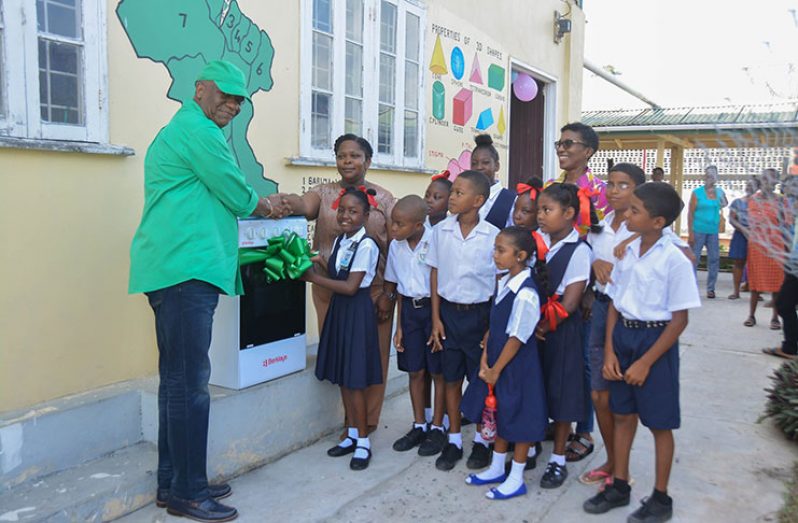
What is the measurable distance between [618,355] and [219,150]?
2.02 metres

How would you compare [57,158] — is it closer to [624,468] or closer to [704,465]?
[624,468]

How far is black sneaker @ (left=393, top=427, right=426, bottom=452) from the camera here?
3.88 metres

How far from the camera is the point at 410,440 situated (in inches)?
154

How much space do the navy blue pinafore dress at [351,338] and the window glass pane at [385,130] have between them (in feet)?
7.39

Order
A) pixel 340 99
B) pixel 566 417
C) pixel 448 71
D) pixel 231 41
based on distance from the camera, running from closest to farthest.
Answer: pixel 566 417 < pixel 231 41 < pixel 340 99 < pixel 448 71

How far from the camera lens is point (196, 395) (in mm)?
2957

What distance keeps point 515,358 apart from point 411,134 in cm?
341

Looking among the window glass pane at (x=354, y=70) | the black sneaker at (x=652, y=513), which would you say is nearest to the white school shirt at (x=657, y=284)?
the black sneaker at (x=652, y=513)

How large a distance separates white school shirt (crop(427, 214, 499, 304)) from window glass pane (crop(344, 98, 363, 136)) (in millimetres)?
2076

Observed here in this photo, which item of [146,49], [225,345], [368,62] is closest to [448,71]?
[368,62]

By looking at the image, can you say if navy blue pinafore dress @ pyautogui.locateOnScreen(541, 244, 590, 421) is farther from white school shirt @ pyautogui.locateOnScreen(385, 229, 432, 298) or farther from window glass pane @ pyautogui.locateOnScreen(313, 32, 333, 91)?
window glass pane @ pyautogui.locateOnScreen(313, 32, 333, 91)

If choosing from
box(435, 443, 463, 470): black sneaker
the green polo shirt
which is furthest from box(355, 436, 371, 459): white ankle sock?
the green polo shirt

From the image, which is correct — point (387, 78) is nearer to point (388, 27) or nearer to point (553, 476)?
point (388, 27)

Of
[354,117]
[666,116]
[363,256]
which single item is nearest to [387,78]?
[354,117]
